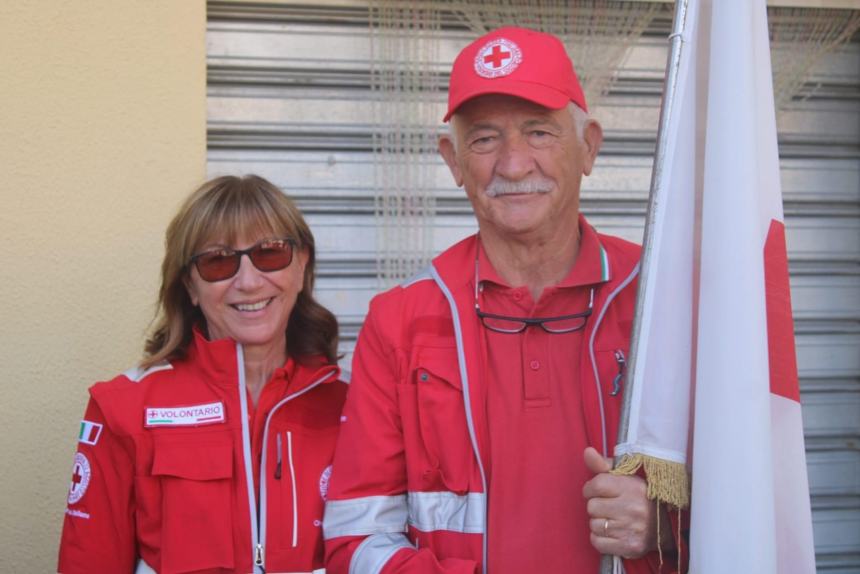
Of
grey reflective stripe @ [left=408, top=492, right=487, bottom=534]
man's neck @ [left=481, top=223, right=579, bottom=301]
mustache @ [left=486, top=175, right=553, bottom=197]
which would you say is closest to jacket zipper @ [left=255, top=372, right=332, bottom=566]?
grey reflective stripe @ [left=408, top=492, right=487, bottom=534]

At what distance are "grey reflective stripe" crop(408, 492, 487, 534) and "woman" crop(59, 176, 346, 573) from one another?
16.3 inches

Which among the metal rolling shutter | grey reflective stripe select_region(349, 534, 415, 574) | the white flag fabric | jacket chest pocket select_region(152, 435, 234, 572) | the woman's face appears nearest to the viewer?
the white flag fabric

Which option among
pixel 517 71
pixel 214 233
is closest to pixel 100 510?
pixel 214 233

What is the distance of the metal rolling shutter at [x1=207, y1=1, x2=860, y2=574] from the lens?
4.37 m

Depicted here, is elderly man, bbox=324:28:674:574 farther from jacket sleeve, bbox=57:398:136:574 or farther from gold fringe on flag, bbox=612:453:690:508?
jacket sleeve, bbox=57:398:136:574

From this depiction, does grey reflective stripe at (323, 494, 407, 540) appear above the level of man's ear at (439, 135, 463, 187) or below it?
below

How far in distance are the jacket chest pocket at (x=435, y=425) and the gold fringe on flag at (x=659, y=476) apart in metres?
0.41

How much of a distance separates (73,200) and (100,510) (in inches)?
66.0

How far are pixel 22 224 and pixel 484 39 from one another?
215 centimetres

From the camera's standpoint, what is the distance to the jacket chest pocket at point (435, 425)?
2.56 metres

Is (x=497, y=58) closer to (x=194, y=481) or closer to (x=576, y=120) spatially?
(x=576, y=120)

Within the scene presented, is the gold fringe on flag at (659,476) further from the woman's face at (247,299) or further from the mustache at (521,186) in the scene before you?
the woman's face at (247,299)

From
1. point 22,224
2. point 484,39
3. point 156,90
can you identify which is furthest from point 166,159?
point 484,39

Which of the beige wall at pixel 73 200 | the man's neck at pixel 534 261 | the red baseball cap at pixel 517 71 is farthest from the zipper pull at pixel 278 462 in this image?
the beige wall at pixel 73 200
